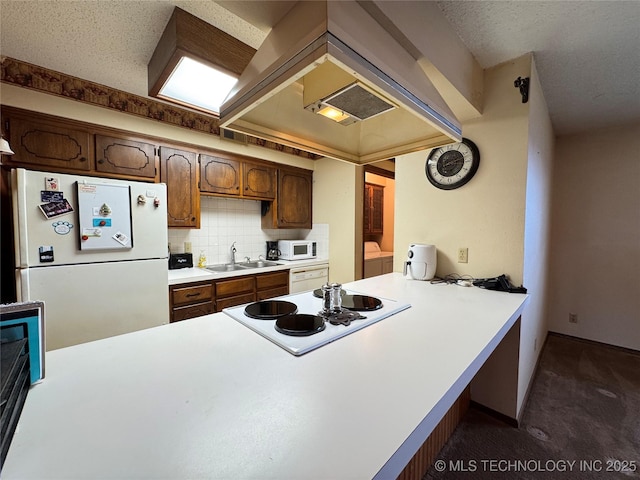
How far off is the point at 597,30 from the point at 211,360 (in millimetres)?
2312

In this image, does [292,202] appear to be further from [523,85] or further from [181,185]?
[523,85]

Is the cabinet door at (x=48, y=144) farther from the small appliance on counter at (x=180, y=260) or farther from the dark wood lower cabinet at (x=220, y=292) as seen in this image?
the dark wood lower cabinet at (x=220, y=292)

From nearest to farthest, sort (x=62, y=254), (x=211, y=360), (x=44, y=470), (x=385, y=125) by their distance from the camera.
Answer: (x=44, y=470) → (x=211, y=360) → (x=385, y=125) → (x=62, y=254)

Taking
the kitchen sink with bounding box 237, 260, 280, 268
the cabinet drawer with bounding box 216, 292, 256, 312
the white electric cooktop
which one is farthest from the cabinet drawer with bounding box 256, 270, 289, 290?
the white electric cooktop

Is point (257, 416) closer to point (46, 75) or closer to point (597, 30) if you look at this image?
point (597, 30)

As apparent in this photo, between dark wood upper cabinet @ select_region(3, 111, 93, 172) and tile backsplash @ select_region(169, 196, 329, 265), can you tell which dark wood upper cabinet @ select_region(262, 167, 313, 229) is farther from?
dark wood upper cabinet @ select_region(3, 111, 93, 172)

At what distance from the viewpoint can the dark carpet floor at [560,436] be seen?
140cm

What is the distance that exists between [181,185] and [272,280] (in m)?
1.30

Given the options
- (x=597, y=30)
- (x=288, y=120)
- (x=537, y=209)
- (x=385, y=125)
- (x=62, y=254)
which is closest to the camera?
(x=288, y=120)

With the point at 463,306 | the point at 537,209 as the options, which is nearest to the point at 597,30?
the point at 537,209

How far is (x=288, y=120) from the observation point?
1220mm

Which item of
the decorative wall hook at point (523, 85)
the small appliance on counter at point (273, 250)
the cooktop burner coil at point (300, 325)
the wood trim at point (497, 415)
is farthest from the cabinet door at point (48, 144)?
the wood trim at point (497, 415)

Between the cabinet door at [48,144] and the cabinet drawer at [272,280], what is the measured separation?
1.69 m

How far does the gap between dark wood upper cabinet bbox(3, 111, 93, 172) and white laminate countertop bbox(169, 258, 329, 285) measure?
1068 mm
